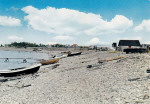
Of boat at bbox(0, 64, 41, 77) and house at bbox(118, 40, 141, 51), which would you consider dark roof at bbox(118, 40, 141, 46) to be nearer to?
house at bbox(118, 40, 141, 51)

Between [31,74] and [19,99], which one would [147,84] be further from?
[31,74]

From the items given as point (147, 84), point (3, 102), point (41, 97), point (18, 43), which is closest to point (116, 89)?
point (147, 84)

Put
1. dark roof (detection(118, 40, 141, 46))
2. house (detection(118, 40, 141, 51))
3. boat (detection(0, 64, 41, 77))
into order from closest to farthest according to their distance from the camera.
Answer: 1. boat (detection(0, 64, 41, 77))
2. house (detection(118, 40, 141, 51))
3. dark roof (detection(118, 40, 141, 46))

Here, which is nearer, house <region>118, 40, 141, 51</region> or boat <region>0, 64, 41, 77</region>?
boat <region>0, 64, 41, 77</region>

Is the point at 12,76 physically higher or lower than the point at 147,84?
lower

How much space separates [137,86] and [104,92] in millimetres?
2108

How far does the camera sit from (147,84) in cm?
1054

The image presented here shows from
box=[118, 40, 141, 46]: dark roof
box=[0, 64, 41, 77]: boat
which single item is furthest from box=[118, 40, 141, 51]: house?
box=[0, 64, 41, 77]: boat

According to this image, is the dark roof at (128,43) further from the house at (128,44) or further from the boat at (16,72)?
the boat at (16,72)

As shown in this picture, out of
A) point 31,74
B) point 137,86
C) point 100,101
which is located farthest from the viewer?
point 31,74

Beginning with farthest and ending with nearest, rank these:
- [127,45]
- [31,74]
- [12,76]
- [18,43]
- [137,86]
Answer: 1. [18,43]
2. [127,45]
3. [31,74]
4. [12,76]
5. [137,86]

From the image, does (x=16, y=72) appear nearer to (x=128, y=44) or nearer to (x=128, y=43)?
(x=128, y=44)

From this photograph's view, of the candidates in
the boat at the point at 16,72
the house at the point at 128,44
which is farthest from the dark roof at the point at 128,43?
the boat at the point at 16,72

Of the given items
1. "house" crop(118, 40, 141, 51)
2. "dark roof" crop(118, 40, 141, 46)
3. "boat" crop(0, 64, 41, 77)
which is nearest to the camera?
"boat" crop(0, 64, 41, 77)
